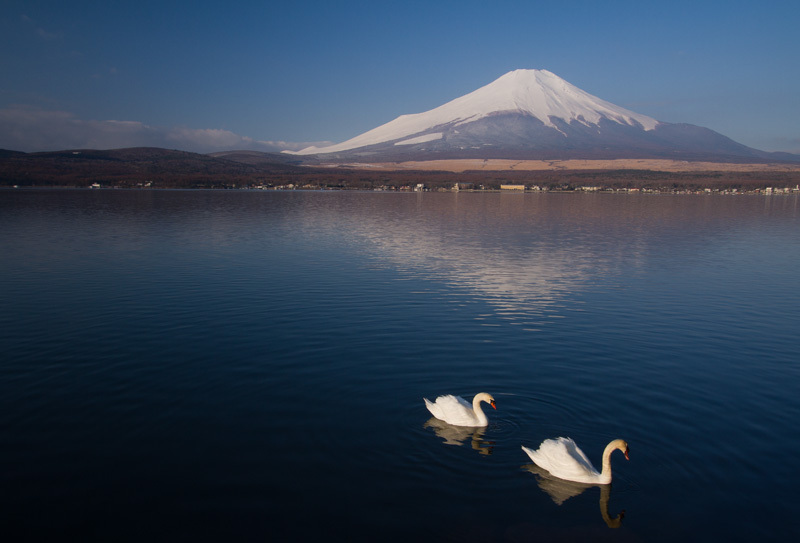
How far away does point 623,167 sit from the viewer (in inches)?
5723

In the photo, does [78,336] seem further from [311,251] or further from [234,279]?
[311,251]

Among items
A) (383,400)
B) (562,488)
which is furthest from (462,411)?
(562,488)

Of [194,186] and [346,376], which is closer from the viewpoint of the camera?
[346,376]

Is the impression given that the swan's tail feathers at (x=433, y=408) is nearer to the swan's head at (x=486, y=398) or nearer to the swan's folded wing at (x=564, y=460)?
the swan's head at (x=486, y=398)

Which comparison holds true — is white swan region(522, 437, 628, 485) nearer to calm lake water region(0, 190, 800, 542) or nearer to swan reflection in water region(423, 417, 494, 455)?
calm lake water region(0, 190, 800, 542)

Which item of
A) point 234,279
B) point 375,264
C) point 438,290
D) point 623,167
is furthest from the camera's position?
point 623,167

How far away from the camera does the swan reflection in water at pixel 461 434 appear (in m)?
8.02

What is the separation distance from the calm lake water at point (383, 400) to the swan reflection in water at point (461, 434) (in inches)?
1.6

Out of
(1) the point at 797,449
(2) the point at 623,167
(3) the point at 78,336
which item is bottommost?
(1) the point at 797,449

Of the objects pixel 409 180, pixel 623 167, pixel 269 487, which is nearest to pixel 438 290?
pixel 269 487

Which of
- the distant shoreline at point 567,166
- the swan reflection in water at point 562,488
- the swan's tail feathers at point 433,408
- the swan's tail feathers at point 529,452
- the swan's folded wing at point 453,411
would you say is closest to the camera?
the swan reflection in water at point 562,488

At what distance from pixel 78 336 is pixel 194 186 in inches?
3943

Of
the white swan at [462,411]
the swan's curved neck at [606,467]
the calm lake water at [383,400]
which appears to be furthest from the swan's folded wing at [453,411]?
the swan's curved neck at [606,467]

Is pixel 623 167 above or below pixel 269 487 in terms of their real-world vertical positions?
above
